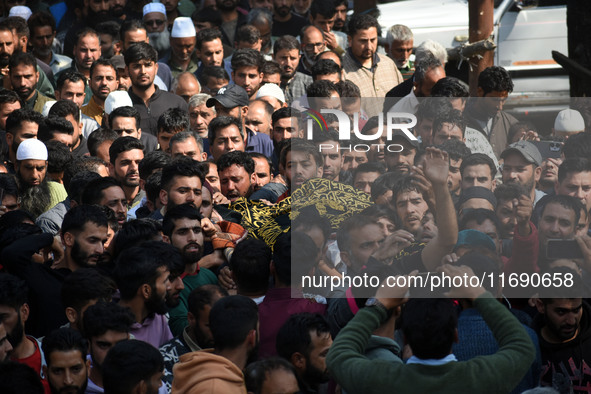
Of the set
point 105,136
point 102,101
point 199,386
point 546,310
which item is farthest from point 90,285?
point 102,101

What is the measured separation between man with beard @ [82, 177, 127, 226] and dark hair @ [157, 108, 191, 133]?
1.90 m

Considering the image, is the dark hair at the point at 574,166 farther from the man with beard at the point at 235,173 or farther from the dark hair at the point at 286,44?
the dark hair at the point at 286,44

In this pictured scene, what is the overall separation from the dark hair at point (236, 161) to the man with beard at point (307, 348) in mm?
2893

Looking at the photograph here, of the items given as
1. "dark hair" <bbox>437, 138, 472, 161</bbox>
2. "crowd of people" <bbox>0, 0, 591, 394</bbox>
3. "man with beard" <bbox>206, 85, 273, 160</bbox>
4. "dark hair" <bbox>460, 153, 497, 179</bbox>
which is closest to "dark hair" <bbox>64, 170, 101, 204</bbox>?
"crowd of people" <bbox>0, 0, 591, 394</bbox>

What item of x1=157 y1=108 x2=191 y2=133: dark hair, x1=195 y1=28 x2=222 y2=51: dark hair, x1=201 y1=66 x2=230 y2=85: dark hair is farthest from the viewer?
x1=195 y1=28 x2=222 y2=51: dark hair

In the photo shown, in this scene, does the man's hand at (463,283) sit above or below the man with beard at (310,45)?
above

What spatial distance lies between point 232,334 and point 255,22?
709cm

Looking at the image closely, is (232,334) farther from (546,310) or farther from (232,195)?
(232,195)

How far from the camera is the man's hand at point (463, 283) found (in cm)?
402

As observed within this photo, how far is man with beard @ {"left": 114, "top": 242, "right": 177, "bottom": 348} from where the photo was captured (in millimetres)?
5070

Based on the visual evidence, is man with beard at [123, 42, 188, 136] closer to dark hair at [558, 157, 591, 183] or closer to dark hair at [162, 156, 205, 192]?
Answer: dark hair at [162, 156, 205, 192]

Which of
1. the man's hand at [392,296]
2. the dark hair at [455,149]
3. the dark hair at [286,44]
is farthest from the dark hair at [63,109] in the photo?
the man's hand at [392,296]

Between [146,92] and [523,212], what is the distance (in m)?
5.04

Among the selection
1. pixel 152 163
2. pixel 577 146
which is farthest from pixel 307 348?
pixel 152 163
